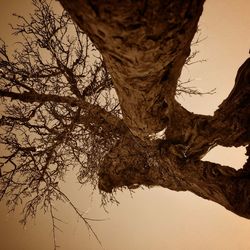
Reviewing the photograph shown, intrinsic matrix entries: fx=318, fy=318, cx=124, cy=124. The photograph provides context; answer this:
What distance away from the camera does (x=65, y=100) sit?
3.50 m

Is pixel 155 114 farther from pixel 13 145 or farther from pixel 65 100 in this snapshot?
pixel 13 145

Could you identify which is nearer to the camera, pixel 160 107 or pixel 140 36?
pixel 140 36

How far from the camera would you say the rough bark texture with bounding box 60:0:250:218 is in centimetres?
138

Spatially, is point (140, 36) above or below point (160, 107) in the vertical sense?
below

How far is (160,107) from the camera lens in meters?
2.49

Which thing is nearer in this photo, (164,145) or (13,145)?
(164,145)

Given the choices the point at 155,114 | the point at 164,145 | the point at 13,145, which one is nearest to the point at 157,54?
the point at 155,114

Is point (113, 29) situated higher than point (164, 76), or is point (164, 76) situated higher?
point (164, 76)

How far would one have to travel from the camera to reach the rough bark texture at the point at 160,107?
4.51ft

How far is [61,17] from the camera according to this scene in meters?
3.58

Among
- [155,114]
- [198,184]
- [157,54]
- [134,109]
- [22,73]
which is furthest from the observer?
[22,73]

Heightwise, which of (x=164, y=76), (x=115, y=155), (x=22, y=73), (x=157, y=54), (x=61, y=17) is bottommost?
(x=157, y=54)

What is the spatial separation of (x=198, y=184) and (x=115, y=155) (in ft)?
3.99

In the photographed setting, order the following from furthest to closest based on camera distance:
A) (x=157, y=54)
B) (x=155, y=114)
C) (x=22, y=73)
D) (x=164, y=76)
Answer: (x=22, y=73)
(x=155, y=114)
(x=164, y=76)
(x=157, y=54)
